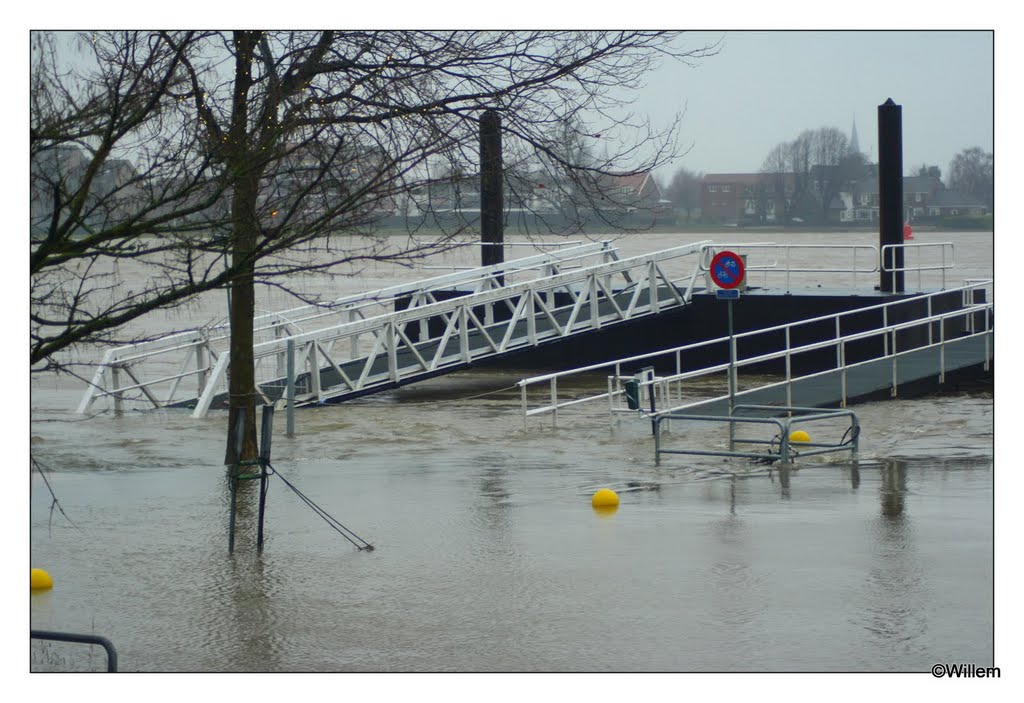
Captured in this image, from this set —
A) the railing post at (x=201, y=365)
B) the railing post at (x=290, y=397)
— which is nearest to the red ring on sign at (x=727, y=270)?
the railing post at (x=290, y=397)

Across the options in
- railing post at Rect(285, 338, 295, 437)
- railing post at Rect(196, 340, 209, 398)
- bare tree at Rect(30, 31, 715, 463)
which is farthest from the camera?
railing post at Rect(196, 340, 209, 398)

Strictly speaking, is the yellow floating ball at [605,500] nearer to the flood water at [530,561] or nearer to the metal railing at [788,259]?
the flood water at [530,561]

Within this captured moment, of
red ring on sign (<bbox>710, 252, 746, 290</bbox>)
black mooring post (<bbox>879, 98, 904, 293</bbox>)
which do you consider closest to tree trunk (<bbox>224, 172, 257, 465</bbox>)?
red ring on sign (<bbox>710, 252, 746, 290</bbox>)

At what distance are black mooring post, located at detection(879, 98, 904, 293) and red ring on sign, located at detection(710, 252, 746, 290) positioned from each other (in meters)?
14.6

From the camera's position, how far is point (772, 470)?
15.2m

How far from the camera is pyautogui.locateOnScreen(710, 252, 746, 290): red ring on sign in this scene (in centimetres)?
1728

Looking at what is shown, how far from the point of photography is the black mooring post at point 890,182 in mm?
31781

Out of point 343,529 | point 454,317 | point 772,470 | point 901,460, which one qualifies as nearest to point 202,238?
point 343,529

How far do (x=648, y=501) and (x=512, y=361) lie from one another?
20.1 meters

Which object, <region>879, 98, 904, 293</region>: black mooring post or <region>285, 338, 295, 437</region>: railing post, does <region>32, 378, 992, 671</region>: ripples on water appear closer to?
<region>285, 338, 295, 437</region>: railing post

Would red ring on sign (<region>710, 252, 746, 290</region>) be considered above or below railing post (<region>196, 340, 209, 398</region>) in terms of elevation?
above

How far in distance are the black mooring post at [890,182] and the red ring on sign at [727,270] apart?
47.9ft

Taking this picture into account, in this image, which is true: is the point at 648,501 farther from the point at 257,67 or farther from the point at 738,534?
the point at 257,67

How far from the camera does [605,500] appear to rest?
1294 cm
